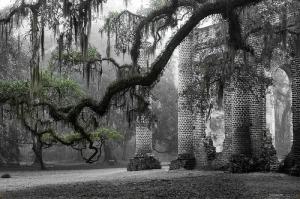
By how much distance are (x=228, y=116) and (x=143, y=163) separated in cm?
456

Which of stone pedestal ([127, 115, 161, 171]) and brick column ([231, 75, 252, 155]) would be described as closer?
brick column ([231, 75, 252, 155])

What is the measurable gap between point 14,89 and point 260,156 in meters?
9.24

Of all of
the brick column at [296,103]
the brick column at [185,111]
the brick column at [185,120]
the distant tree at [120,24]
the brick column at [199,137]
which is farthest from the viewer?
the brick column at [185,111]

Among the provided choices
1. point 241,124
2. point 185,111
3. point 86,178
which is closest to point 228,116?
point 185,111

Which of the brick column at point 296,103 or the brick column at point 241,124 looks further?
the brick column at point 241,124

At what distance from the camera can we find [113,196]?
399 inches

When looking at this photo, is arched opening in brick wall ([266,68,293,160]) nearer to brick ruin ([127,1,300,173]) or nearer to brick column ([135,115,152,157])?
brick ruin ([127,1,300,173])

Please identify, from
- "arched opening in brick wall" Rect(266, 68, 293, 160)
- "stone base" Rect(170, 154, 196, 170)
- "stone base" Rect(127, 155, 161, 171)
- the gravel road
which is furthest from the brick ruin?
"arched opening in brick wall" Rect(266, 68, 293, 160)

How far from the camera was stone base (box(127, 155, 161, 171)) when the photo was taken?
2208 centimetres

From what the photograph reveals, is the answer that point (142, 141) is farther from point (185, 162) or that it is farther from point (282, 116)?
point (282, 116)

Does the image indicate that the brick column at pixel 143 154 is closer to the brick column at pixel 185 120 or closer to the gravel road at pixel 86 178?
the brick column at pixel 185 120

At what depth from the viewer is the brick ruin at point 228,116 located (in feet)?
55.6

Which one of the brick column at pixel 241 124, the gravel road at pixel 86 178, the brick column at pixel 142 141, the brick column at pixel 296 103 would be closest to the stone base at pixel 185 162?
the gravel road at pixel 86 178

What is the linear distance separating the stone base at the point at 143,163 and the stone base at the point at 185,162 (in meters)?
1.26
